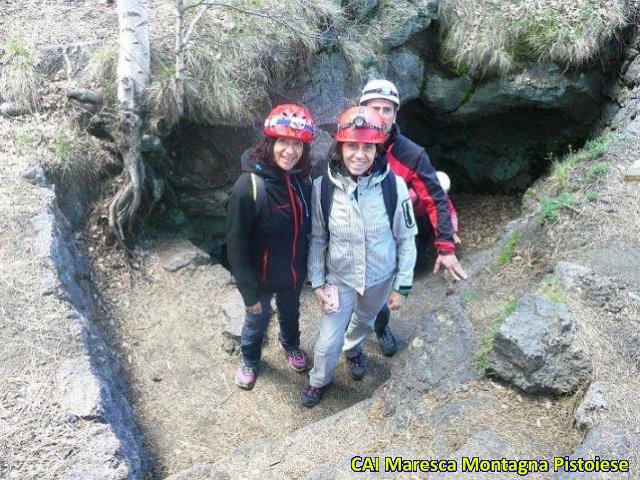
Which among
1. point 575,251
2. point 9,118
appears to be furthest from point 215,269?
point 575,251

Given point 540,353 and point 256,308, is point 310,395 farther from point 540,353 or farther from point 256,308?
point 540,353

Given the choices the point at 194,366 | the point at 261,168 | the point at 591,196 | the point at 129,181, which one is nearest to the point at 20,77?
the point at 129,181

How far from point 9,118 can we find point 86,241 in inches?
63.6

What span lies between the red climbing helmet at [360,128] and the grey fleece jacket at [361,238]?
0.91ft

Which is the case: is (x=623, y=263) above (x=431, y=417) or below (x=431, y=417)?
above

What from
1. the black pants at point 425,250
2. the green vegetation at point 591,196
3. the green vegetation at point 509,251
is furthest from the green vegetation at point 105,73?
the green vegetation at point 591,196

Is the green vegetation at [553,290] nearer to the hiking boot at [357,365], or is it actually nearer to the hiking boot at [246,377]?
the hiking boot at [357,365]

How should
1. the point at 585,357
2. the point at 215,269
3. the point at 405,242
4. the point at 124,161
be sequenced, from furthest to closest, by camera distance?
the point at 215,269
the point at 124,161
the point at 405,242
the point at 585,357

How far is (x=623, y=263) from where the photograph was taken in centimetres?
425

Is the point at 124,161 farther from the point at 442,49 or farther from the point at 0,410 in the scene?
the point at 442,49

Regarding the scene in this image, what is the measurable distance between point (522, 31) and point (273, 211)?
5.71m

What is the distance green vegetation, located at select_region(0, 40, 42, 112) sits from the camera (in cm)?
607

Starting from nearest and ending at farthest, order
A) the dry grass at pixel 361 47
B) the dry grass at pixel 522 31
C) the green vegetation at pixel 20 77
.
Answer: the green vegetation at pixel 20 77
the dry grass at pixel 361 47
the dry grass at pixel 522 31

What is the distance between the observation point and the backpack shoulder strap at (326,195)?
3848mm
